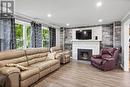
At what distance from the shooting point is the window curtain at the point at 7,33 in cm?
364

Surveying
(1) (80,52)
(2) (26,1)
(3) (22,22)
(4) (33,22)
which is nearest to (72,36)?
(1) (80,52)

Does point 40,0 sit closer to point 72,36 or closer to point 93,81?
point 93,81

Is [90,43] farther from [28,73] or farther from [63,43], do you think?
[28,73]

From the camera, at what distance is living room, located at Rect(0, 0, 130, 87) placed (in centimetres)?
287

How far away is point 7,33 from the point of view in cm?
376

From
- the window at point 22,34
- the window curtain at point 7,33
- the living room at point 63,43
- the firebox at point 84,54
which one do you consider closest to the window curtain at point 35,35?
the living room at point 63,43

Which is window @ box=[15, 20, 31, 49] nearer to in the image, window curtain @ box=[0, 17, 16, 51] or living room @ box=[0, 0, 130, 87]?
living room @ box=[0, 0, 130, 87]

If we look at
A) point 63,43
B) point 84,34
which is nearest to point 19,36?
point 63,43

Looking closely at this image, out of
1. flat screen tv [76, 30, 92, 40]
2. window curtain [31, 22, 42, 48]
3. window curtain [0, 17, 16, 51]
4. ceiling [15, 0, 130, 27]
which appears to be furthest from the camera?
flat screen tv [76, 30, 92, 40]

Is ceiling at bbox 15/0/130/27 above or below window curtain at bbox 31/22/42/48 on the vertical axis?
above

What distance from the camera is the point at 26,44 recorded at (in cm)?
497

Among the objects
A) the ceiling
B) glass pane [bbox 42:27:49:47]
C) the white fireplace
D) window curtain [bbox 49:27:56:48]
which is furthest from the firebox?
the ceiling

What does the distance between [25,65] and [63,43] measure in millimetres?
4326

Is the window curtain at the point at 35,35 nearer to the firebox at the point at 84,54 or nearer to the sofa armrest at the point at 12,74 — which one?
the sofa armrest at the point at 12,74
